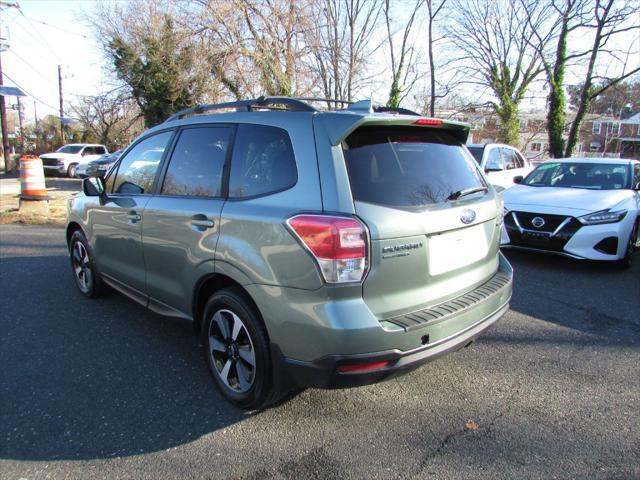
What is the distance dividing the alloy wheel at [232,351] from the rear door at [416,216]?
87 cm

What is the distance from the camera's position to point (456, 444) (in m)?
2.48

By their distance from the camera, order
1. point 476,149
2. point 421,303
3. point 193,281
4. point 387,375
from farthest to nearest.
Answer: point 476,149 < point 193,281 < point 421,303 < point 387,375

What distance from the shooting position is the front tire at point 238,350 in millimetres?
2525

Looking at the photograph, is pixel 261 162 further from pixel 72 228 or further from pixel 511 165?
pixel 511 165

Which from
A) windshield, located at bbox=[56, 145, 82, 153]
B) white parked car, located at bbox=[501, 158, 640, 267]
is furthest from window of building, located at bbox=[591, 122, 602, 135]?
white parked car, located at bbox=[501, 158, 640, 267]

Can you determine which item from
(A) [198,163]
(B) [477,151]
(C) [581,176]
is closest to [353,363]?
(A) [198,163]

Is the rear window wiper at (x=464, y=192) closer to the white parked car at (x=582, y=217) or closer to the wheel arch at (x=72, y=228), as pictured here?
the white parked car at (x=582, y=217)

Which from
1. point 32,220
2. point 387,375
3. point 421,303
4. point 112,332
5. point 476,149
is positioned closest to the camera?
point 387,375

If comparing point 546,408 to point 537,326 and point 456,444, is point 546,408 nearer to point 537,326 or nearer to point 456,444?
point 456,444

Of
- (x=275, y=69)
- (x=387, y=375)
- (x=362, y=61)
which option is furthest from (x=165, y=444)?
(x=362, y=61)

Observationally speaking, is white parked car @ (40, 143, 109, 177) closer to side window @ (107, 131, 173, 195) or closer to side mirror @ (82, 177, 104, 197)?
side mirror @ (82, 177, 104, 197)

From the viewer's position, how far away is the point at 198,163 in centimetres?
313

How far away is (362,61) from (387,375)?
23.4m

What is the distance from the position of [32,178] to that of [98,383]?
8994 millimetres
